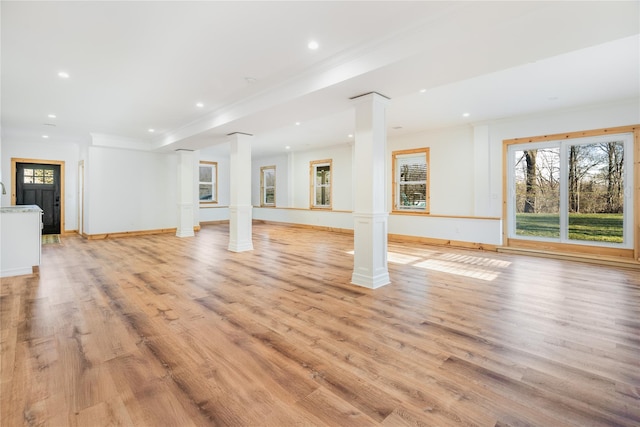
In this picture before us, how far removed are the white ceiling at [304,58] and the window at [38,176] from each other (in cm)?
→ 280

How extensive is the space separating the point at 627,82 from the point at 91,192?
10885 millimetres

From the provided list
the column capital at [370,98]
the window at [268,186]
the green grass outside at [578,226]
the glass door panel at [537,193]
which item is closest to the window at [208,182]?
the window at [268,186]

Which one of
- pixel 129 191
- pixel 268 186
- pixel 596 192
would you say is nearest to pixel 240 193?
pixel 129 191

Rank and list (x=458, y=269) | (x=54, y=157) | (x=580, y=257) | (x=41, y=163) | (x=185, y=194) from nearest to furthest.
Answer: (x=458, y=269), (x=580, y=257), (x=41, y=163), (x=54, y=157), (x=185, y=194)

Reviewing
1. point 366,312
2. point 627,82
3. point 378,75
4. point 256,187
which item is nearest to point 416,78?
point 378,75

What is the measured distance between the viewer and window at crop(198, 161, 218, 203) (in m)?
11.5

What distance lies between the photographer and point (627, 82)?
160 inches

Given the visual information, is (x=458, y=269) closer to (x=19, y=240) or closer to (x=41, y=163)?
(x=19, y=240)

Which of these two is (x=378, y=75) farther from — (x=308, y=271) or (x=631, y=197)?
(x=631, y=197)

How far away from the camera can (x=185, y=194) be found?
836 centimetres

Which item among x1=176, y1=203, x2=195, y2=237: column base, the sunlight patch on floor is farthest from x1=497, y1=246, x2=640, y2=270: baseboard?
x1=176, y1=203, x2=195, y2=237: column base

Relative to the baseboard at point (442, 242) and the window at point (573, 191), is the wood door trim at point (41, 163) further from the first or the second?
the window at point (573, 191)

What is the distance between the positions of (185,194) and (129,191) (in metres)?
1.53

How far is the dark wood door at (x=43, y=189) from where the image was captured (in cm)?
772
